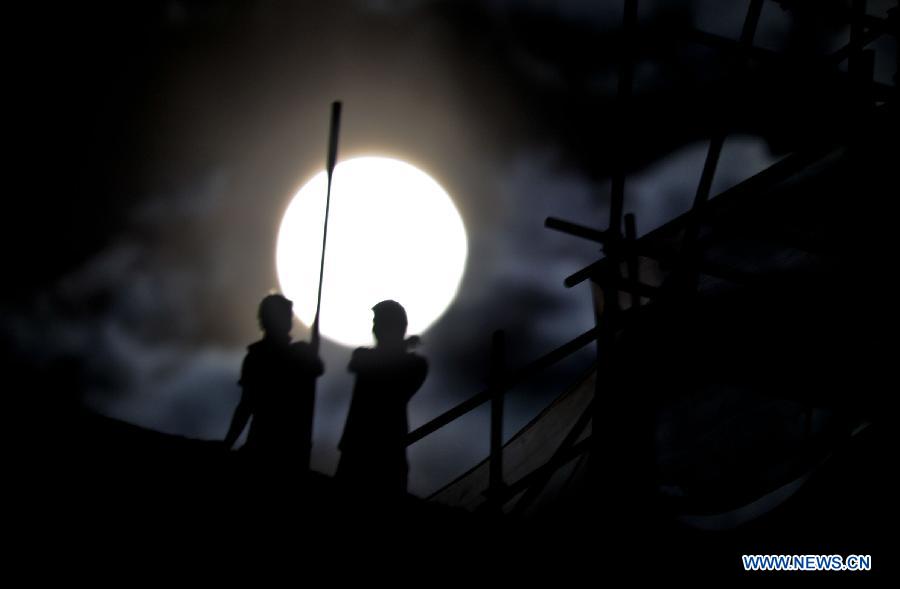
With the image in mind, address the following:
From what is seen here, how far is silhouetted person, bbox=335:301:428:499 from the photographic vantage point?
5.02 m

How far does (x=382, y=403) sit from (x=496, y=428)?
1.10 meters

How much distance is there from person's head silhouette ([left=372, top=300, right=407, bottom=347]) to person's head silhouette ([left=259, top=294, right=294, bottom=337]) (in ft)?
1.86

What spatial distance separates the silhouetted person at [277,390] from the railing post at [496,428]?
123cm

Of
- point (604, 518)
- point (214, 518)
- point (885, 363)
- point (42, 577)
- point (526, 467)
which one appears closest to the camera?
point (42, 577)

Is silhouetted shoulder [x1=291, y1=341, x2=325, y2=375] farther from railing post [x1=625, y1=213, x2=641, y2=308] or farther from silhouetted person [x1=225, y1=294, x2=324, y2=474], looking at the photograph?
railing post [x1=625, y1=213, x2=641, y2=308]

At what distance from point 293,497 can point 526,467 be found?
310 cm

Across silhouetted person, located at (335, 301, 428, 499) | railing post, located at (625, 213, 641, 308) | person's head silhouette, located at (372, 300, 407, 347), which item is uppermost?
railing post, located at (625, 213, 641, 308)

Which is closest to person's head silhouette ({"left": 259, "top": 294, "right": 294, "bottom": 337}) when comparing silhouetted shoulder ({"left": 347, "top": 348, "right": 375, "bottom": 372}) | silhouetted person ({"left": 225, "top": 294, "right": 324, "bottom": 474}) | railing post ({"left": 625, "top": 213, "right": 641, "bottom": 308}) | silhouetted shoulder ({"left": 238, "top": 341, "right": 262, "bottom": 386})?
silhouetted person ({"left": 225, "top": 294, "right": 324, "bottom": 474})

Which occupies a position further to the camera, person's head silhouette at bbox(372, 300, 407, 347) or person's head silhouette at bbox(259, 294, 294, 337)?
person's head silhouette at bbox(259, 294, 294, 337)

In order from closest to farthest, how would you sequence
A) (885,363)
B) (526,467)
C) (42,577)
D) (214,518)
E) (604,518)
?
(42,577) < (214,518) < (604,518) < (885,363) < (526,467)

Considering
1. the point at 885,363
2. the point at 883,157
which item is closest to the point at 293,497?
the point at 885,363

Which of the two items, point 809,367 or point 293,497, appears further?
point 809,367

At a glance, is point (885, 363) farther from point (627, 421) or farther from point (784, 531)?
point (627, 421)

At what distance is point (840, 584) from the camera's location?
498cm
